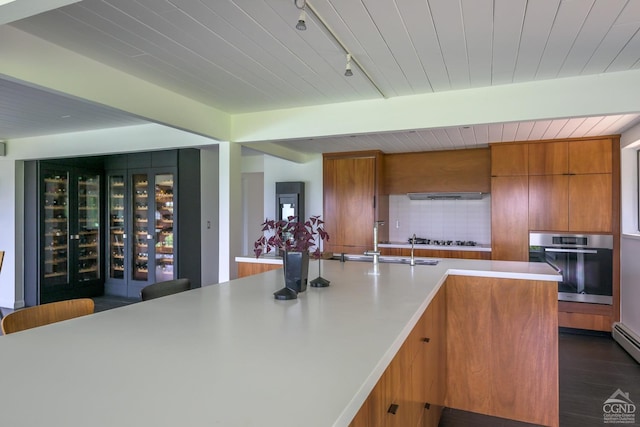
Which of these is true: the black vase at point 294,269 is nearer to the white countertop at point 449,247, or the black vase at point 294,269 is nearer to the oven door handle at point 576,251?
the white countertop at point 449,247

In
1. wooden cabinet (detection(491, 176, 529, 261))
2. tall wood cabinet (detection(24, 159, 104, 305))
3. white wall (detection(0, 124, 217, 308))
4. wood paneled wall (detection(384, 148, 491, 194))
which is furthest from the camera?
tall wood cabinet (detection(24, 159, 104, 305))

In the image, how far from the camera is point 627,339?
12.1 feet

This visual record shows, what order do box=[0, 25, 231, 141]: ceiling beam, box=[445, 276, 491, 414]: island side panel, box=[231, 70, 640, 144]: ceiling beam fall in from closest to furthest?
box=[0, 25, 231, 141]: ceiling beam → box=[445, 276, 491, 414]: island side panel → box=[231, 70, 640, 144]: ceiling beam

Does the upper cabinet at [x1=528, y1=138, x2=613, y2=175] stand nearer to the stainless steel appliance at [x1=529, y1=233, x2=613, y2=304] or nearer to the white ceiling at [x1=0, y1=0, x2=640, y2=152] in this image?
the stainless steel appliance at [x1=529, y1=233, x2=613, y2=304]

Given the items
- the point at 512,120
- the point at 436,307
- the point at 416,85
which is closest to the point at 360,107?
the point at 416,85

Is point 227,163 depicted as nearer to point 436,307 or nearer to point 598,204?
point 436,307

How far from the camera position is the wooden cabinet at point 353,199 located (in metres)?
5.34

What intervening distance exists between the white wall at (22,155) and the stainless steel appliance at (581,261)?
14.9 ft

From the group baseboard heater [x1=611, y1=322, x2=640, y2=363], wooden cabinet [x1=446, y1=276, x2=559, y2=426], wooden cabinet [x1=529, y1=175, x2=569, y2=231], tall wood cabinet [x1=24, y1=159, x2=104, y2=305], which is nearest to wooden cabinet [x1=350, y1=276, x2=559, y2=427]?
wooden cabinet [x1=446, y1=276, x2=559, y2=426]

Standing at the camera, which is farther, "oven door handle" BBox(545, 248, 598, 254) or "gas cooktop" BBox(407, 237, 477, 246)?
"gas cooktop" BBox(407, 237, 477, 246)

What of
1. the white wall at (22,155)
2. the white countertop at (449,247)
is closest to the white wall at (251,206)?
the white wall at (22,155)

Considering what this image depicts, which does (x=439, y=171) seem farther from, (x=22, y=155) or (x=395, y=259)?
(x=22, y=155)

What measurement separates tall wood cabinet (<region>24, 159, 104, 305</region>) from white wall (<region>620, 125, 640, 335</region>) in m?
6.81

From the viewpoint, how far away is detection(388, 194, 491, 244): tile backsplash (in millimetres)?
5398
